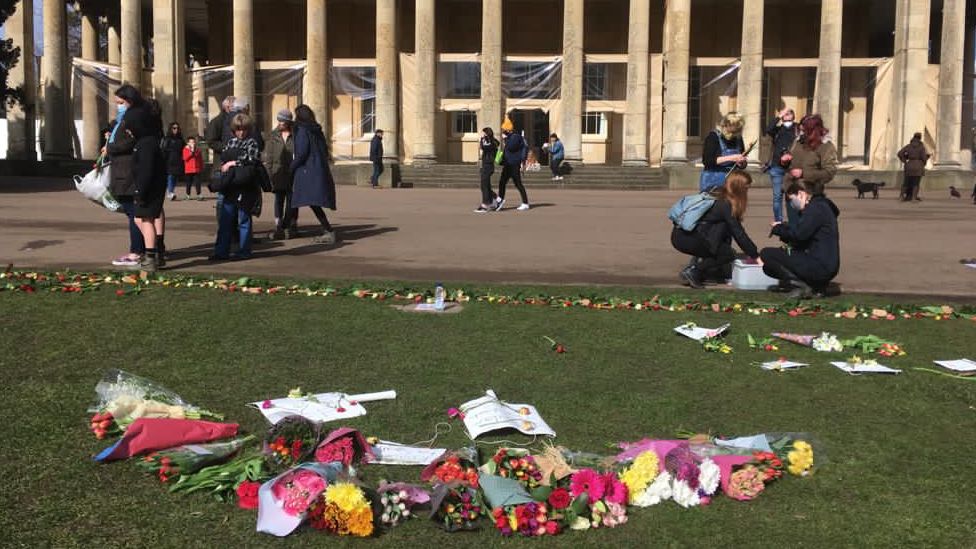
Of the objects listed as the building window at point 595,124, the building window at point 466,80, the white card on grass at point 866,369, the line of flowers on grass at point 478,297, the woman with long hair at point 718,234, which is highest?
the building window at point 466,80

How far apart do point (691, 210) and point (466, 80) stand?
2786 centimetres

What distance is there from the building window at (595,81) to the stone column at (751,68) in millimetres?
5447

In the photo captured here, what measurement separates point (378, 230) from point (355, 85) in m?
22.5

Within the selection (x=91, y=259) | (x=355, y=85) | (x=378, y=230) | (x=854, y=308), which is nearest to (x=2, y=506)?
(x=854, y=308)

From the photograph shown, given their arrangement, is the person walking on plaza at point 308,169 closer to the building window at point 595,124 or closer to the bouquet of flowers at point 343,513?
the bouquet of flowers at point 343,513

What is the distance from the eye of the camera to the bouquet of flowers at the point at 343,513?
3479 mm

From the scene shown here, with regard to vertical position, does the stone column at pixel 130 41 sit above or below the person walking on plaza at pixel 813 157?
above

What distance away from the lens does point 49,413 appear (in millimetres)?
4844

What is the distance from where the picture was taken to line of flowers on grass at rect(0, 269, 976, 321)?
802 cm

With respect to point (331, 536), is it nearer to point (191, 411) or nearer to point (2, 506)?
point (2, 506)

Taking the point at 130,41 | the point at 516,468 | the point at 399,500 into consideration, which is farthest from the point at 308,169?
the point at 130,41

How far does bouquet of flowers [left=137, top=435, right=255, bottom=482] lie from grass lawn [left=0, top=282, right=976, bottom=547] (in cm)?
7

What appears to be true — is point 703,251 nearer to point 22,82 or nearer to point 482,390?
point 482,390

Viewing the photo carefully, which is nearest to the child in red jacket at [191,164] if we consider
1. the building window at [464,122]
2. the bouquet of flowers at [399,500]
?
the building window at [464,122]
